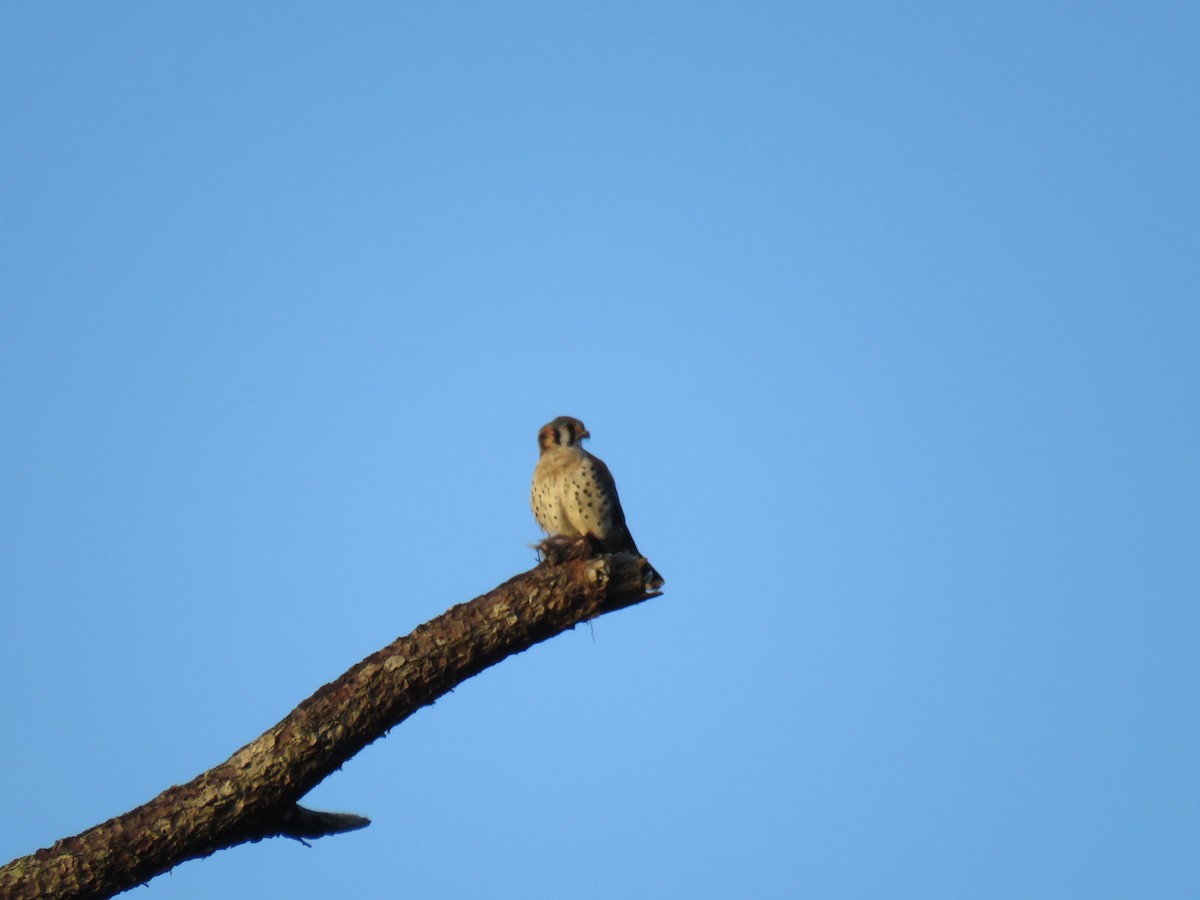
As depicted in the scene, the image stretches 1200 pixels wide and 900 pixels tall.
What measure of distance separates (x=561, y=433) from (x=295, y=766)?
4.30 meters

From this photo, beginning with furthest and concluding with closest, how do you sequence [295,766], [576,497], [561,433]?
[561,433] < [576,497] < [295,766]

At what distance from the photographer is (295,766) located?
6.89 metres

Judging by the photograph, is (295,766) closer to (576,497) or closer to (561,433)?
(576,497)

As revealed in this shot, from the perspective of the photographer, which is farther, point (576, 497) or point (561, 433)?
point (561, 433)

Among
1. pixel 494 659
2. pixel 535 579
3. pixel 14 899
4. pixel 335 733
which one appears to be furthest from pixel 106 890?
pixel 535 579

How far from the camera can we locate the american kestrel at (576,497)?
961cm

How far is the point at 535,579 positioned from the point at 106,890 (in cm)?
295

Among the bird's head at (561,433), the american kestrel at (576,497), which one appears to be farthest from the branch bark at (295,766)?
the bird's head at (561,433)

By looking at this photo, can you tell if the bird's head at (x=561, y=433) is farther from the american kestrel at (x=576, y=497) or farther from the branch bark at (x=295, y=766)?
the branch bark at (x=295, y=766)

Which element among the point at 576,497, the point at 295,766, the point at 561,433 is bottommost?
the point at 295,766

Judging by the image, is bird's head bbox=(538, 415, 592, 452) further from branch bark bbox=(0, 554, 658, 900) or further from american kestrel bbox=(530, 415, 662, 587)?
branch bark bbox=(0, 554, 658, 900)

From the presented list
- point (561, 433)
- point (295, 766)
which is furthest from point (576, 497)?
point (295, 766)

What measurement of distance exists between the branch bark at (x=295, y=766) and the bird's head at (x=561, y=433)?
9.92 ft

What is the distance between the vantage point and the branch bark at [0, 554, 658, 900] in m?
6.76
